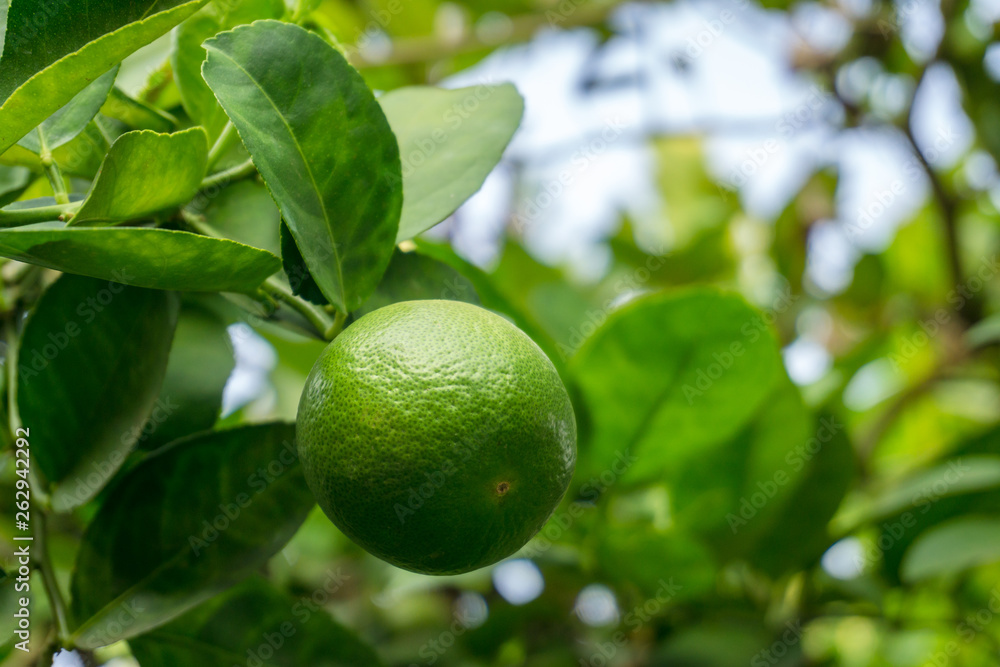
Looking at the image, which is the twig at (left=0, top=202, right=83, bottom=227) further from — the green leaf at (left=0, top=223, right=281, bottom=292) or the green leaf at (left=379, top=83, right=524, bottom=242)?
the green leaf at (left=379, top=83, right=524, bottom=242)

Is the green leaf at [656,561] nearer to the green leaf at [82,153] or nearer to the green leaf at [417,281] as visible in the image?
the green leaf at [417,281]

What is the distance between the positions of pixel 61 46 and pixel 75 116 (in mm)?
64

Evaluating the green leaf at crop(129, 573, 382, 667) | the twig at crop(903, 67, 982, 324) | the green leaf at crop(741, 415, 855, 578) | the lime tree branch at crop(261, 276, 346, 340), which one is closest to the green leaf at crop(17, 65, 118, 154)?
the lime tree branch at crop(261, 276, 346, 340)

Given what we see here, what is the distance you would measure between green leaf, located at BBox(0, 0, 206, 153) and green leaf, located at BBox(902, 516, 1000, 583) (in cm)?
100

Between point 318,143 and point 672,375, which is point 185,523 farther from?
point 672,375

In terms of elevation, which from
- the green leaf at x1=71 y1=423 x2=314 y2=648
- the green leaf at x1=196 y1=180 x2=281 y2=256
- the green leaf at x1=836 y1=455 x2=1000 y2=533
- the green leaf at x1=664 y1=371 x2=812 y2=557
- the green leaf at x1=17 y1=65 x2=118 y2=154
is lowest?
the green leaf at x1=836 y1=455 x2=1000 y2=533

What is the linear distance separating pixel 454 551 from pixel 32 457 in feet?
1.49

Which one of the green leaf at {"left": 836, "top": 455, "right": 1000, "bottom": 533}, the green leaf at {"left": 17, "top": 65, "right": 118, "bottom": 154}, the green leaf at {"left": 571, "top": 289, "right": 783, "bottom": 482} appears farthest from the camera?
the green leaf at {"left": 836, "top": 455, "right": 1000, "bottom": 533}

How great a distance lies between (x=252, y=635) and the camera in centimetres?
79

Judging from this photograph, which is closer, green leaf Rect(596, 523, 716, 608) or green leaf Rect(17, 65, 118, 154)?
green leaf Rect(17, 65, 118, 154)

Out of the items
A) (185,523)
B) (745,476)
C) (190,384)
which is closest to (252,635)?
(185,523)

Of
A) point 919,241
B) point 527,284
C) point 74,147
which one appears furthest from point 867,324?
point 74,147

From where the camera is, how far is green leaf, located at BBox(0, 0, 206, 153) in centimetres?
51

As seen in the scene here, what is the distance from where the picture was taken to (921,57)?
184cm
